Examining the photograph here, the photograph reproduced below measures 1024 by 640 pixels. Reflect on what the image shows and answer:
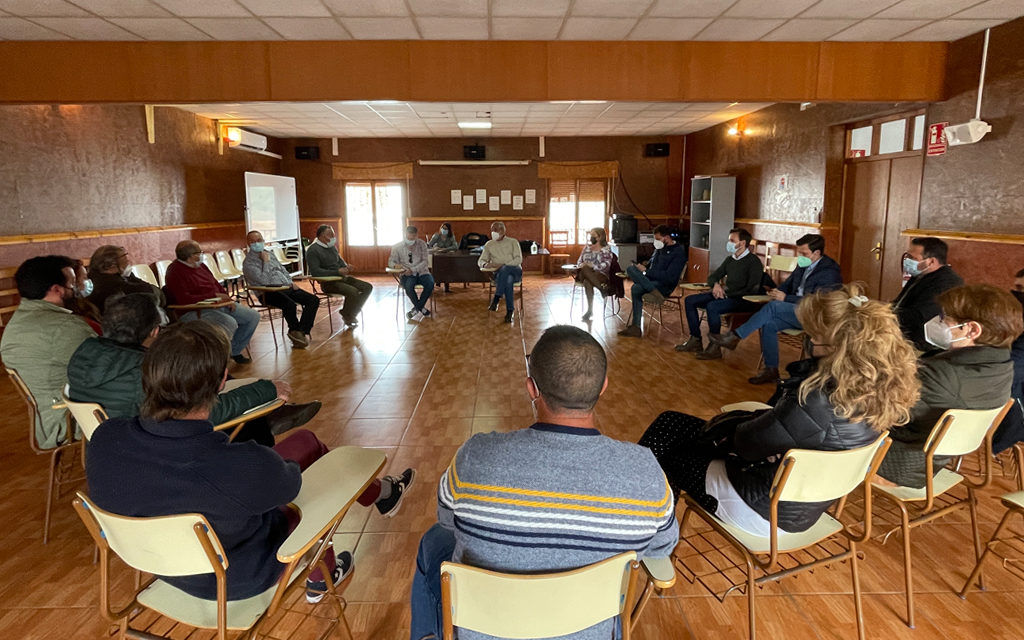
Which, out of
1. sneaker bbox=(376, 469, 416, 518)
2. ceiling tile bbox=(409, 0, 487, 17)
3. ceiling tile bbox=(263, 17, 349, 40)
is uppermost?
ceiling tile bbox=(409, 0, 487, 17)

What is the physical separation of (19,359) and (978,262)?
21.3 ft

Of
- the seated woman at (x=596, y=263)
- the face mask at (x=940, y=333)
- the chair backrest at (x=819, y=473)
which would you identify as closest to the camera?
the chair backrest at (x=819, y=473)

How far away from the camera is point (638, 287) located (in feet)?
23.1

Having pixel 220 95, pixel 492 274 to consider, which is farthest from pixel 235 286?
pixel 220 95

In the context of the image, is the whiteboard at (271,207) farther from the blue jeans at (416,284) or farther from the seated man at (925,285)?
the seated man at (925,285)

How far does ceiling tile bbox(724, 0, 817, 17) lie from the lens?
4.34 meters

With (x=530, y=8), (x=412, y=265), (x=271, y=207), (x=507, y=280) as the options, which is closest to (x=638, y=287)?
(x=507, y=280)

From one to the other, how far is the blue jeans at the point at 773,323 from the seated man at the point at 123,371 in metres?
4.06

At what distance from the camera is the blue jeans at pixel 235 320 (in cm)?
521

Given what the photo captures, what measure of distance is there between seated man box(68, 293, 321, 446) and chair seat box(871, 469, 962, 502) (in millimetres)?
2430

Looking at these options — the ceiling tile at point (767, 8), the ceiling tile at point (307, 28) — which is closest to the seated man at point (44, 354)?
the ceiling tile at point (307, 28)

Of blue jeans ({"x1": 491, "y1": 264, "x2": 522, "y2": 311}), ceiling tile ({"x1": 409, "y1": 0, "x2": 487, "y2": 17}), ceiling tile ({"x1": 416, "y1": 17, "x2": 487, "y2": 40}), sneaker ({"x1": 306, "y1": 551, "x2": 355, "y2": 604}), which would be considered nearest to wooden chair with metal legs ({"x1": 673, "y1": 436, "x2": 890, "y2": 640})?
sneaker ({"x1": 306, "y1": 551, "x2": 355, "y2": 604})

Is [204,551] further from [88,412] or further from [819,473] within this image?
[819,473]

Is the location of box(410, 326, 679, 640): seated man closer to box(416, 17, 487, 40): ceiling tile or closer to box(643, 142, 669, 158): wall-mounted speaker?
box(416, 17, 487, 40): ceiling tile
